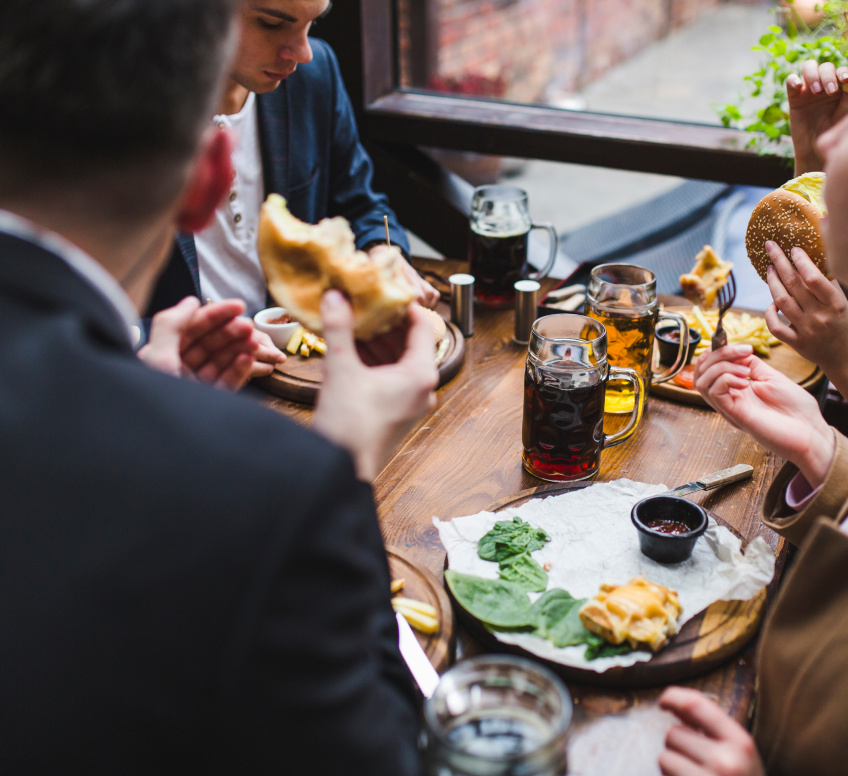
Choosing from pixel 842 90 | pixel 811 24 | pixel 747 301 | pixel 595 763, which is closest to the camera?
pixel 595 763

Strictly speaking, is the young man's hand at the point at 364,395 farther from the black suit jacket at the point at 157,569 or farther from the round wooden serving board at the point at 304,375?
the round wooden serving board at the point at 304,375

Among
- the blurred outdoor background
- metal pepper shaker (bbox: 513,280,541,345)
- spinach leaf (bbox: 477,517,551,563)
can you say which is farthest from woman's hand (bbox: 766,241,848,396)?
the blurred outdoor background

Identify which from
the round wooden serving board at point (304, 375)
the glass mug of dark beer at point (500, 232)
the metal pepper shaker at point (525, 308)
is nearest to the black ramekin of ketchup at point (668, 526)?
the round wooden serving board at point (304, 375)

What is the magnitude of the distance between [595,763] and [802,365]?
118cm

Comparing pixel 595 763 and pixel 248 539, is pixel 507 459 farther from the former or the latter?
pixel 248 539

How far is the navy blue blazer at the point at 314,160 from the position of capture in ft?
7.02

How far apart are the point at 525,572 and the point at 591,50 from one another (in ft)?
18.3

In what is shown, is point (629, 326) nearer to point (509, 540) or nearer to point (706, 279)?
point (706, 279)

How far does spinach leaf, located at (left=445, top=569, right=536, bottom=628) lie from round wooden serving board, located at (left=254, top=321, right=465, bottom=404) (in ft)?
2.14

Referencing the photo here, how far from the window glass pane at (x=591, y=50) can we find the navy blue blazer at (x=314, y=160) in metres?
2.11

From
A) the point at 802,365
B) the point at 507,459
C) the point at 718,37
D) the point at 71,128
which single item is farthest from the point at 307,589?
the point at 718,37

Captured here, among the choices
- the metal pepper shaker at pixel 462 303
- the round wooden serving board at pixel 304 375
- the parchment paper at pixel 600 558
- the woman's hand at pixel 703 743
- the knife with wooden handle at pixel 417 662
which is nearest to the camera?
the woman's hand at pixel 703 743

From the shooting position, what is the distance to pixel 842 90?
171cm

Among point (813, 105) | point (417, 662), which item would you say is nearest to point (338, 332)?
point (417, 662)
